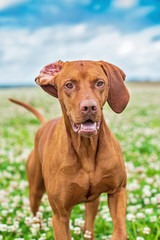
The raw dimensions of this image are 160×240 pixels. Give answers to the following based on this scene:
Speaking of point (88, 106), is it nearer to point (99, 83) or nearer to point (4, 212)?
point (99, 83)

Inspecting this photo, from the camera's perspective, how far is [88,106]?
3008mm

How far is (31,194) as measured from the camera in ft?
16.7

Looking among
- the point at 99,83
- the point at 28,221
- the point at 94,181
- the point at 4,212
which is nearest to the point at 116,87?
the point at 99,83

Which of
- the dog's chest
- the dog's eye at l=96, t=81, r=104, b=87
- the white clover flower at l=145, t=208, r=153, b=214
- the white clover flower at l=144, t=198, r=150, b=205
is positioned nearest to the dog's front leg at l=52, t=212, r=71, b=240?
the dog's chest

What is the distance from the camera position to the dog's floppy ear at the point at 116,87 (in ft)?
11.6

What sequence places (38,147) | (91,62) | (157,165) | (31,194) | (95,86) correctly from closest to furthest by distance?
1. (95,86)
2. (91,62)
3. (38,147)
4. (31,194)
5. (157,165)

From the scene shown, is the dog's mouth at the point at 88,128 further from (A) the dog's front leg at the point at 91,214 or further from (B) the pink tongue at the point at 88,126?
(A) the dog's front leg at the point at 91,214

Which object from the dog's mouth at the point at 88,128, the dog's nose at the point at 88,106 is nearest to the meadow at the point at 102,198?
the dog's mouth at the point at 88,128

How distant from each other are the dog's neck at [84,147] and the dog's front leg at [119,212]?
432 mm

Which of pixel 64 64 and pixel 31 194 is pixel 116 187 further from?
pixel 31 194

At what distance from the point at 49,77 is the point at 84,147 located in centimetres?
83

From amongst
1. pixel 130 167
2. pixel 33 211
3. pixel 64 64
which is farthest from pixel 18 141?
pixel 64 64

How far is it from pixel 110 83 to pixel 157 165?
4.06 metres

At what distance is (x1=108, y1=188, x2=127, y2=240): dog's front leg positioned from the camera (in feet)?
11.0
